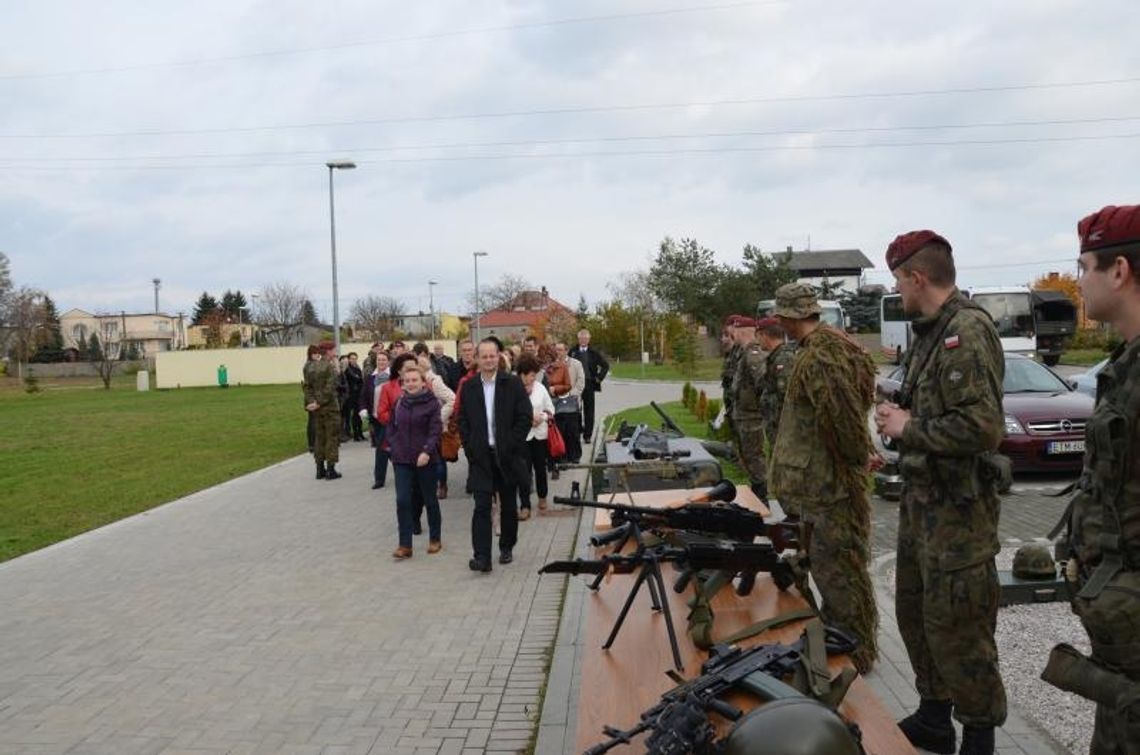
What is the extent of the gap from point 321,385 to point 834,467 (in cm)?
1077

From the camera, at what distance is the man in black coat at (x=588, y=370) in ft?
50.1

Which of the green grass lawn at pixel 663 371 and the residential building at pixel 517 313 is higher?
the residential building at pixel 517 313

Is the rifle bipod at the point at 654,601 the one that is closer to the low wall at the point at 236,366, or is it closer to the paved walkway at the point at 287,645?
the paved walkway at the point at 287,645

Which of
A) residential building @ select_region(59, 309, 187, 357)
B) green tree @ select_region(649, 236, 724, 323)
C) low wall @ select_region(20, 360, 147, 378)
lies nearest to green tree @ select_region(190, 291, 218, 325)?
residential building @ select_region(59, 309, 187, 357)

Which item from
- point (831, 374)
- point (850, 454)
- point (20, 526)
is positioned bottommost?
point (20, 526)

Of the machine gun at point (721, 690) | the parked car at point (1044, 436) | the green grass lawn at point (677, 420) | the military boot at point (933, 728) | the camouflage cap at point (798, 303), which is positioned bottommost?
the green grass lawn at point (677, 420)

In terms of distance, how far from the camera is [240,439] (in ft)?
69.8

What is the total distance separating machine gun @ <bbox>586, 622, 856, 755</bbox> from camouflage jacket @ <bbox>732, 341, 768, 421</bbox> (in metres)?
6.73

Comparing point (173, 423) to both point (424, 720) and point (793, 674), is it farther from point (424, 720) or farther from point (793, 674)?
point (793, 674)

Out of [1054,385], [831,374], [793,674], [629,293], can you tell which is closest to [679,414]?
[1054,385]

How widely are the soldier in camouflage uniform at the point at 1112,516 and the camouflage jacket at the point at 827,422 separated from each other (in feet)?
5.70

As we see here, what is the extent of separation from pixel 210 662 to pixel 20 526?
7.22m

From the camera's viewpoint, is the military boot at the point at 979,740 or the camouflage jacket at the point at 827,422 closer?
the military boot at the point at 979,740

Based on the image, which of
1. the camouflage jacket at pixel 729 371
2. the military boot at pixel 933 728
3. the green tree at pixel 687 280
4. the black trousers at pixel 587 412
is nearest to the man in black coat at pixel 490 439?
the camouflage jacket at pixel 729 371
